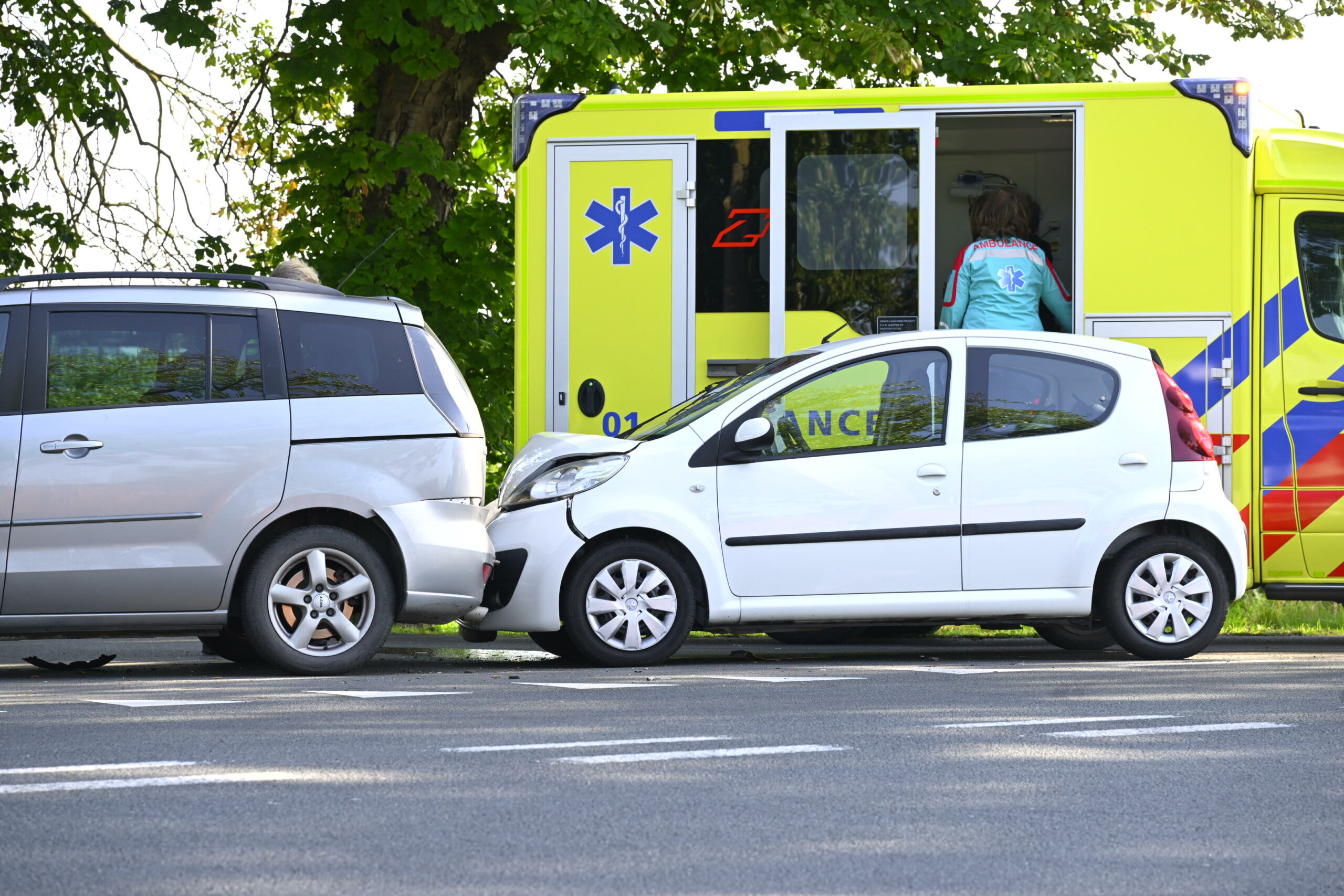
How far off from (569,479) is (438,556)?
31.1 inches

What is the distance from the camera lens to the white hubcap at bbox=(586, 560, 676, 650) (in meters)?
8.05

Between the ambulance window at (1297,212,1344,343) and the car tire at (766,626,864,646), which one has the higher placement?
the ambulance window at (1297,212,1344,343)

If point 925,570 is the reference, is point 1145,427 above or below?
above

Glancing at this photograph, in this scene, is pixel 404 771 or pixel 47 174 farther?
pixel 47 174

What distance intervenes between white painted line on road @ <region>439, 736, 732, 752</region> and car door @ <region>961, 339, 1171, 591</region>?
9.99 ft

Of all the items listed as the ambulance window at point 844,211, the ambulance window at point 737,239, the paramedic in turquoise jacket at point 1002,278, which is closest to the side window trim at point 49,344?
the ambulance window at point 737,239

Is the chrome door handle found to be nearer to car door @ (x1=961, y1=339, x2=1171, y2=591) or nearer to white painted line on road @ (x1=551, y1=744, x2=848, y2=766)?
white painted line on road @ (x1=551, y1=744, x2=848, y2=766)

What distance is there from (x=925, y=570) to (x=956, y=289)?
6.27 feet

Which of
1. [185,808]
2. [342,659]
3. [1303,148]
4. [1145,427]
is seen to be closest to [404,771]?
[185,808]

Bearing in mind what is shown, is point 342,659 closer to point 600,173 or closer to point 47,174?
point 600,173

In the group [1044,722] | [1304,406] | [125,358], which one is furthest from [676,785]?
[1304,406]

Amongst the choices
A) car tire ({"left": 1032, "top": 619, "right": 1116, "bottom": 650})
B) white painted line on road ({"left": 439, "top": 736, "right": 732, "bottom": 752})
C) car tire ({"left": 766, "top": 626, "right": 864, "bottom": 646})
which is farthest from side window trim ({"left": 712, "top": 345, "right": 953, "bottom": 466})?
white painted line on road ({"left": 439, "top": 736, "right": 732, "bottom": 752})

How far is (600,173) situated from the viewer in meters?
9.61

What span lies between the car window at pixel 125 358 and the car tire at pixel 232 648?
1.61 meters
